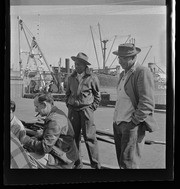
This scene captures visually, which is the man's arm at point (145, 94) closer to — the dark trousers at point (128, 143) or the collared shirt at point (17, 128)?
the dark trousers at point (128, 143)

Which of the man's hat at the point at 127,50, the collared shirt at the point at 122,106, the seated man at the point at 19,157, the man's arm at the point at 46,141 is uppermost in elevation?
the man's hat at the point at 127,50

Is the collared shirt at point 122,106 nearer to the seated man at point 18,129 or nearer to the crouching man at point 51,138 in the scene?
the crouching man at point 51,138

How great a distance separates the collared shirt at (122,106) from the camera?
2.12 m

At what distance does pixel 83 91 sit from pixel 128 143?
1.55ft

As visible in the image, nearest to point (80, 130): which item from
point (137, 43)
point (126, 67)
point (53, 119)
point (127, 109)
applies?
point (53, 119)

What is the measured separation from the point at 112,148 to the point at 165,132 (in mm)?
382

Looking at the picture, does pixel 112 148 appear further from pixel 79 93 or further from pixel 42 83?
pixel 42 83

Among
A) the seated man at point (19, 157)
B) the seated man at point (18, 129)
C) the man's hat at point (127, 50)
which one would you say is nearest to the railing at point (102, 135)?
the seated man at point (18, 129)

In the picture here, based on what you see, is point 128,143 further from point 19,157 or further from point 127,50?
point 19,157

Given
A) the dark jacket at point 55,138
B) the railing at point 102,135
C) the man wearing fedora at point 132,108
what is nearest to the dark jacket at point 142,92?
the man wearing fedora at point 132,108

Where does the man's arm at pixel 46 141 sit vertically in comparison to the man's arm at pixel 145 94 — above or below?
below

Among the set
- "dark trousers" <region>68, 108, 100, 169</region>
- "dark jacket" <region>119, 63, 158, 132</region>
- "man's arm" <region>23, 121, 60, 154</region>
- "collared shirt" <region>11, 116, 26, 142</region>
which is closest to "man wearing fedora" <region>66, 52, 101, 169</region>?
"dark trousers" <region>68, 108, 100, 169</region>

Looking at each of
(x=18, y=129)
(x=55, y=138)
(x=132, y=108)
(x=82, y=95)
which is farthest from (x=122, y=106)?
(x=18, y=129)

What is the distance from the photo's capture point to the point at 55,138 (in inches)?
85.0
